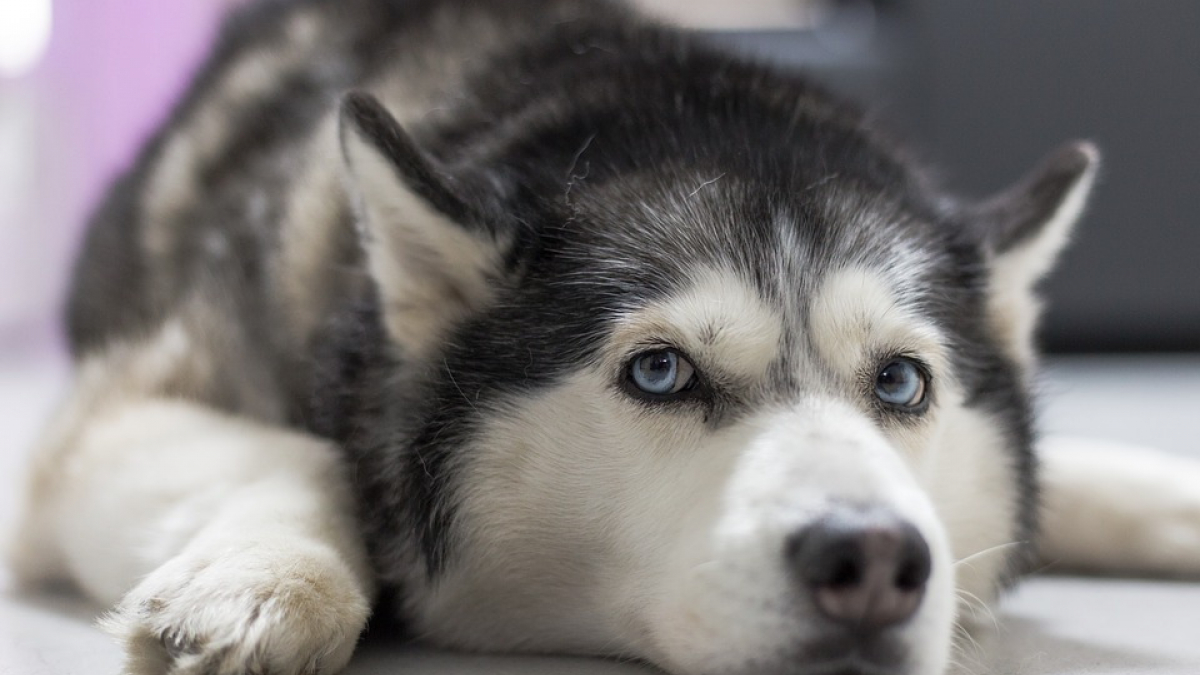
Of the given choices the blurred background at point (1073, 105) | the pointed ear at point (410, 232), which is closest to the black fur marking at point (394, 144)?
the pointed ear at point (410, 232)

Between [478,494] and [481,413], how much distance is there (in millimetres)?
124

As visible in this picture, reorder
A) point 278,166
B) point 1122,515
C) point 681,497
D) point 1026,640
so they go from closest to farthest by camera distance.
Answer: point 681,497
point 1026,640
point 1122,515
point 278,166

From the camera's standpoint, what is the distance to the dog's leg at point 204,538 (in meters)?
1.60

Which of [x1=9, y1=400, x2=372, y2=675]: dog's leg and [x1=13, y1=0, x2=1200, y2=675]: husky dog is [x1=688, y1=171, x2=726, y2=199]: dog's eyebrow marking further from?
[x1=9, y1=400, x2=372, y2=675]: dog's leg

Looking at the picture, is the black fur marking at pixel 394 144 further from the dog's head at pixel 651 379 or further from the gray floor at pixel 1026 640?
the gray floor at pixel 1026 640

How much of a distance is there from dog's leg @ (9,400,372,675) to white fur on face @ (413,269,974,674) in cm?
24

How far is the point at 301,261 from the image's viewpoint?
2398 mm

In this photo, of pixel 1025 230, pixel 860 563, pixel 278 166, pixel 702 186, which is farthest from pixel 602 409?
pixel 278 166

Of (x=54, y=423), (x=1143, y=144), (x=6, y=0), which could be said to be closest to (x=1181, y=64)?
(x=1143, y=144)

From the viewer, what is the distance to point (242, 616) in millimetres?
1587

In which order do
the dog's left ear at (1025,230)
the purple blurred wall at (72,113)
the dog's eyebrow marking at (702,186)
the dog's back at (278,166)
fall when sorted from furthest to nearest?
1. the purple blurred wall at (72,113)
2. the dog's back at (278,166)
3. the dog's left ear at (1025,230)
4. the dog's eyebrow marking at (702,186)

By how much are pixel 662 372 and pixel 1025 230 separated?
859 mm

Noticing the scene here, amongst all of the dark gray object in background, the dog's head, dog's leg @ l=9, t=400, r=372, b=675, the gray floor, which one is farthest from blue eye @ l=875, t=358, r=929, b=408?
the dark gray object in background

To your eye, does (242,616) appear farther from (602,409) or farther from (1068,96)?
(1068,96)
